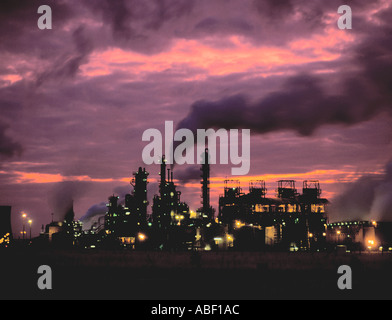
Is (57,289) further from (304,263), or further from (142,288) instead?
(304,263)

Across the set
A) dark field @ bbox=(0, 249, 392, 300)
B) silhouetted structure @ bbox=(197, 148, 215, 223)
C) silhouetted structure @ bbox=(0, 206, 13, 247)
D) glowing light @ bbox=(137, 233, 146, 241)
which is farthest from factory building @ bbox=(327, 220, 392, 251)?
silhouetted structure @ bbox=(0, 206, 13, 247)

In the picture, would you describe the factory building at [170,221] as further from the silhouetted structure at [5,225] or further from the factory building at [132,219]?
the silhouetted structure at [5,225]

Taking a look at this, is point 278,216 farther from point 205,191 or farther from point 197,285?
point 197,285

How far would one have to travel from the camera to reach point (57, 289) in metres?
36.5

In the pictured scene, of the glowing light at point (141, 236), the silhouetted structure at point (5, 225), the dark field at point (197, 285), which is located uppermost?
the silhouetted structure at point (5, 225)

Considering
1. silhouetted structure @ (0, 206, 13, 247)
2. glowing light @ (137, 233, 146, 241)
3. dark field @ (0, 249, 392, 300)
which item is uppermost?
silhouetted structure @ (0, 206, 13, 247)

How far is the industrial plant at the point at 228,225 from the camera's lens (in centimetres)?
9362

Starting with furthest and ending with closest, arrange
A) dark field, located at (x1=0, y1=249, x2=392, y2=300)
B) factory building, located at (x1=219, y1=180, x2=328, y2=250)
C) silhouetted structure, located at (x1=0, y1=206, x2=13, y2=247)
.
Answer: factory building, located at (x1=219, y1=180, x2=328, y2=250)
silhouetted structure, located at (x1=0, y1=206, x2=13, y2=247)
dark field, located at (x1=0, y1=249, x2=392, y2=300)

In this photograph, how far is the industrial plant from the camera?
93.6m

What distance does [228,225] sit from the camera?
95.9 metres

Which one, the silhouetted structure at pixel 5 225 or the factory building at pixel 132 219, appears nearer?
the silhouetted structure at pixel 5 225

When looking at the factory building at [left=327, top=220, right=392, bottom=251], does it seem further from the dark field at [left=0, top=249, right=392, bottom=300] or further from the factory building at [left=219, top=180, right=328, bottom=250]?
the dark field at [left=0, top=249, right=392, bottom=300]

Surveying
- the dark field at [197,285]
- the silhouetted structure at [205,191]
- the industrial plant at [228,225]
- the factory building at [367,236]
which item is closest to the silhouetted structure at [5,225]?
the dark field at [197,285]
